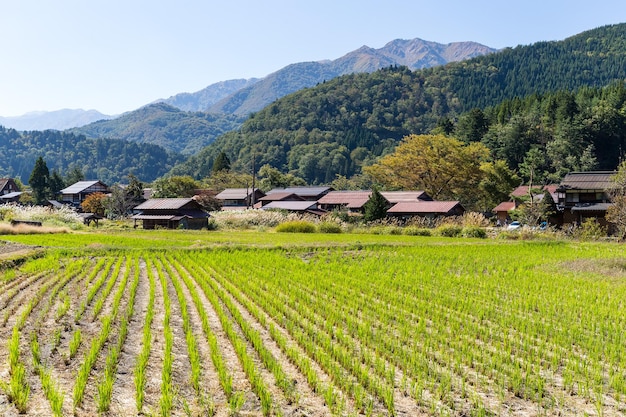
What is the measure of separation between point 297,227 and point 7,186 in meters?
57.3

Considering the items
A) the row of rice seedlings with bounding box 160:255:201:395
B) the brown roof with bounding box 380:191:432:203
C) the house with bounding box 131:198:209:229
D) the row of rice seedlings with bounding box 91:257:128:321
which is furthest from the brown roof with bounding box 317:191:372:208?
the row of rice seedlings with bounding box 160:255:201:395

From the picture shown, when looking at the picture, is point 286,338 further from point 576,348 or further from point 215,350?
point 576,348

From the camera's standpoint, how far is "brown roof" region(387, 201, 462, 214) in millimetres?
42719

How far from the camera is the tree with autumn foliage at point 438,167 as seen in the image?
2117 inches

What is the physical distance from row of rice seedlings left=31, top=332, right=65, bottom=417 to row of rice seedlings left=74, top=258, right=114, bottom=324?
2221 millimetres

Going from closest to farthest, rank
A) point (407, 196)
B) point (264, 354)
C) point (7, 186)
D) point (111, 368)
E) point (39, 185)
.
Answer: point (111, 368) → point (264, 354) → point (407, 196) → point (39, 185) → point (7, 186)

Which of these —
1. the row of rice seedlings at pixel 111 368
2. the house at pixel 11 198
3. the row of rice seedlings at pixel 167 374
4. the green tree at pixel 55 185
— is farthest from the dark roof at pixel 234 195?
the row of rice seedlings at pixel 167 374

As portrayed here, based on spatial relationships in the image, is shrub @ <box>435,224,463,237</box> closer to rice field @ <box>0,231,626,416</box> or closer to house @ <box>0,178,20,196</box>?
rice field @ <box>0,231,626,416</box>

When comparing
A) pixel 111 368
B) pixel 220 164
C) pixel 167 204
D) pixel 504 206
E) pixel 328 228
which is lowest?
pixel 328 228

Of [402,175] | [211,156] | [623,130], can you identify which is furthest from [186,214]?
[211,156]

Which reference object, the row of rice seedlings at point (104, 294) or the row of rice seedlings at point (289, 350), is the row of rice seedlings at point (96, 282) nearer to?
the row of rice seedlings at point (104, 294)

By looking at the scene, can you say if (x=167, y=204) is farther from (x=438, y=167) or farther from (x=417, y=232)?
(x=438, y=167)

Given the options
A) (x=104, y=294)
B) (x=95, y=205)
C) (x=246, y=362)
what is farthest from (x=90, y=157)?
(x=246, y=362)

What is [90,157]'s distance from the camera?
165500mm
